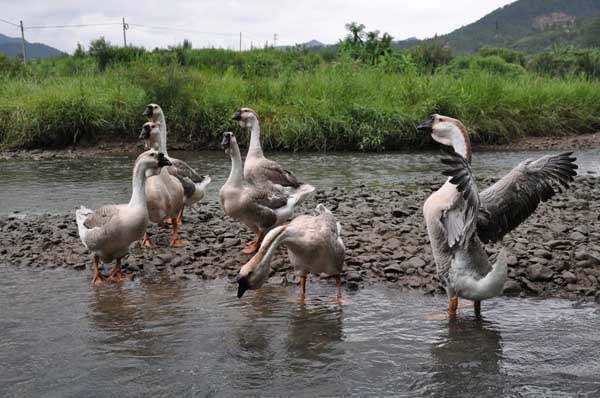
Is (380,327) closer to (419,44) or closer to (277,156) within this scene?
(277,156)

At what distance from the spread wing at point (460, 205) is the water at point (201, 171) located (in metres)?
7.44

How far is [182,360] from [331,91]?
15692mm

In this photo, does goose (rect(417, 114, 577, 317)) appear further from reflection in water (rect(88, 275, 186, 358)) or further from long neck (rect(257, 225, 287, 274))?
reflection in water (rect(88, 275, 186, 358))

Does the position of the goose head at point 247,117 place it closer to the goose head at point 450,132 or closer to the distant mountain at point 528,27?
the goose head at point 450,132

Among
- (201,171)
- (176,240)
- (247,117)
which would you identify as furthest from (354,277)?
(201,171)

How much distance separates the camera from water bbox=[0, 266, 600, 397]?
476cm

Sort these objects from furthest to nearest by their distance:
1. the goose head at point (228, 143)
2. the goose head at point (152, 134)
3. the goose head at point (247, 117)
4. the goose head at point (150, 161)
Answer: the goose head at point (247, 117), the goose head at point (152, 134), the goose head at point (228, 143), the goose head at point (150, 161)

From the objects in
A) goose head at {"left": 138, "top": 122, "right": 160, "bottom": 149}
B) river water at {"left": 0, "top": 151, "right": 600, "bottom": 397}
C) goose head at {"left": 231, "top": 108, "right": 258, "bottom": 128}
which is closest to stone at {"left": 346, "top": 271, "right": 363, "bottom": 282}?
river water at {"left": 0, "top": 151, "right": 600, "bottom": 397}

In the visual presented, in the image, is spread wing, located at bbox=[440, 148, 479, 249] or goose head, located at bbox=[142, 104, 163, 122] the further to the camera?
goose head, located at bbox=[142, 104, 163, 122]

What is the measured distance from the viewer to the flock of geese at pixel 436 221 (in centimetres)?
558

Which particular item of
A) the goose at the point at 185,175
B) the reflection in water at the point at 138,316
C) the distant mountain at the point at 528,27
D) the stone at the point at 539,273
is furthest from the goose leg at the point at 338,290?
the distant mountain at the point at 528,27

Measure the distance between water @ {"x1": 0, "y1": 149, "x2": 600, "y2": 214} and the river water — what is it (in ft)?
15.2

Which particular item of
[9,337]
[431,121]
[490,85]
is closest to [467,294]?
[431,121]

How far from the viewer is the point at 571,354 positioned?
5.16m
